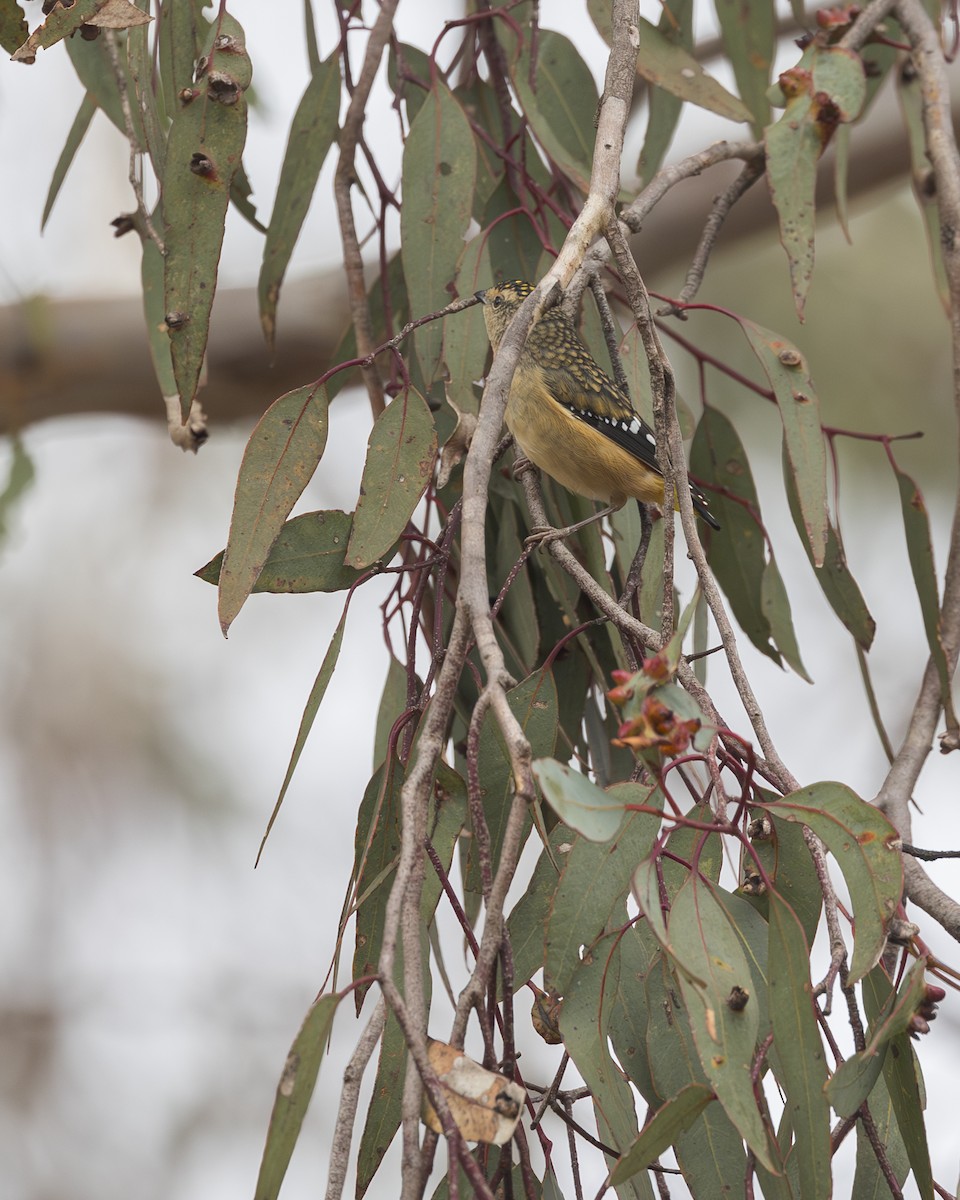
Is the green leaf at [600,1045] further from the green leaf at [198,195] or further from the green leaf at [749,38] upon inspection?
the green leaf at [749,38]

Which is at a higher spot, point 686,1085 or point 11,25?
point 11,25

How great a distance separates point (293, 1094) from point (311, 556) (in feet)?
1.98

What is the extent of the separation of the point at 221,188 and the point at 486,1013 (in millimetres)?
1019

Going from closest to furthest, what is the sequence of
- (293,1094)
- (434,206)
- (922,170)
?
(293,1094), (434,206), (922,170)

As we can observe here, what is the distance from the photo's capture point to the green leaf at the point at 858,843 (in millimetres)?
1056

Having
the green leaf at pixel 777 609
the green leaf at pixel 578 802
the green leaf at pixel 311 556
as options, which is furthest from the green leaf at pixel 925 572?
the green leaf at pixel 578 802

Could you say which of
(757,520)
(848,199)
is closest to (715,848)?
(757,520)

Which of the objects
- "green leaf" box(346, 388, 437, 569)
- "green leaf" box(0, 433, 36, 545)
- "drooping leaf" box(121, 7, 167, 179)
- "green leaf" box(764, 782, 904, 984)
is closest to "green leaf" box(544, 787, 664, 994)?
"green leaf" box(764, 782, 904, 984)

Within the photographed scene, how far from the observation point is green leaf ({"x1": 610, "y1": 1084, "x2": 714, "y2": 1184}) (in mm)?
972

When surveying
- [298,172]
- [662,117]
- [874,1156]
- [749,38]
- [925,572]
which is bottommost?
[874,1156]

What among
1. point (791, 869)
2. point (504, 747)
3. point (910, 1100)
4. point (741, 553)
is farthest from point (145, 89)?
point (910, 1100)

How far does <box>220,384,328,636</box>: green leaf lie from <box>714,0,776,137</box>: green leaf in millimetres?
1429

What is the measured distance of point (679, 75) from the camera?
1946 millimetres

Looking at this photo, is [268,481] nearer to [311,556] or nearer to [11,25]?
[311,556]
